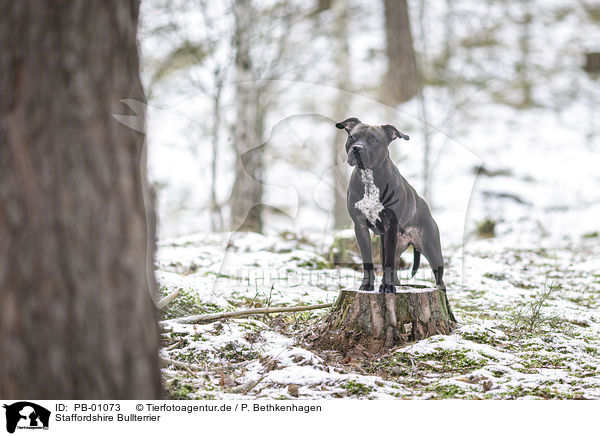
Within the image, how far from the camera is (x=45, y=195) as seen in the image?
1.62 meters

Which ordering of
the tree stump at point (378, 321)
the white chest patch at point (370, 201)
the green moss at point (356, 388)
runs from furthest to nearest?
the tree stump at point (378, 321) → the white chest patch at point (370, 201) → the green moss at point (356, 388)

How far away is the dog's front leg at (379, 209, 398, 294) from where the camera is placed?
334cm

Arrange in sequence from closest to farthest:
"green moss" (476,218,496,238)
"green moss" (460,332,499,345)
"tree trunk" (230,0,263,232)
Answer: "green moss" (460,332,499,345)
"tree trunk" (230,0,263,232)
"green moss" (476,218,496,238)

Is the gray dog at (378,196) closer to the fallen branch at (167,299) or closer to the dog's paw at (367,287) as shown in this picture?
the dog's paw at (367,287)

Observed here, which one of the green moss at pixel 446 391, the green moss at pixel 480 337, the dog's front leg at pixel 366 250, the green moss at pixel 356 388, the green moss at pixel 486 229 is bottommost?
the green moss at pixel 446 391

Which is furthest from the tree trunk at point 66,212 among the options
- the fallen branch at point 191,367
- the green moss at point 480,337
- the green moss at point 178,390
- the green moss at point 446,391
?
the green moss at point 480,337

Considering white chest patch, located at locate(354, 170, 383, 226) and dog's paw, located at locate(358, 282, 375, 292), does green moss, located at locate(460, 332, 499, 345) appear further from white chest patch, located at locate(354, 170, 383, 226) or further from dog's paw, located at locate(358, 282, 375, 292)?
white chest patch, located at locate(354, 170, 383, 226)
